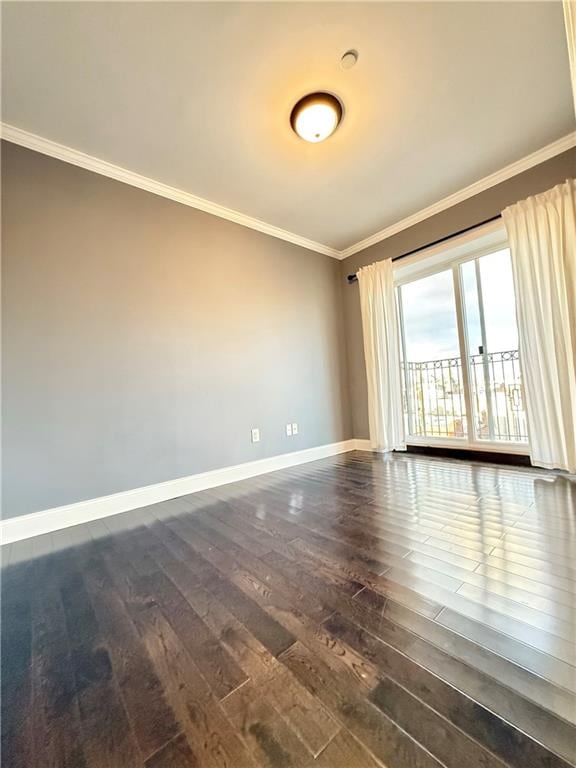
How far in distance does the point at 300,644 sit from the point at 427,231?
372 centimetres

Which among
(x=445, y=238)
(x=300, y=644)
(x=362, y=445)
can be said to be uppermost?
(x=445, y=238)

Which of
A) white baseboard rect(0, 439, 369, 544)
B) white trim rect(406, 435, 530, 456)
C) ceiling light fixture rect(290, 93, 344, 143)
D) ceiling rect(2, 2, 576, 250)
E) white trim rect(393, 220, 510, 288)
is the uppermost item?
ceiling rect(2, 2, 576, 250)

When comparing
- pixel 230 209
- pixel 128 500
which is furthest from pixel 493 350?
pixel 128 500

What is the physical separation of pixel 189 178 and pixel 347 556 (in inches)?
120

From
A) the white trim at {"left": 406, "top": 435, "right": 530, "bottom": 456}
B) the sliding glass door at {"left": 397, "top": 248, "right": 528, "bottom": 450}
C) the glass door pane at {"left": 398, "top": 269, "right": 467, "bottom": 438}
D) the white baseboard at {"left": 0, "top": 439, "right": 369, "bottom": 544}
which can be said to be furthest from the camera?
the glass door pane at {"left": 398, "top": 269, "right": 467, "bottom": 438}

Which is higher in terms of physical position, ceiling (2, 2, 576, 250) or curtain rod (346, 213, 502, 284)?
ceiling (2, 2, 576, 250)

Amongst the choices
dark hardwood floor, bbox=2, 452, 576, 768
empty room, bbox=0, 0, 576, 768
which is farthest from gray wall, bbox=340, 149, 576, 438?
dark hardwood floor, bbox=2, 452, 576, 768

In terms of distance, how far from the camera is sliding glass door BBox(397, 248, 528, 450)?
3.00 m

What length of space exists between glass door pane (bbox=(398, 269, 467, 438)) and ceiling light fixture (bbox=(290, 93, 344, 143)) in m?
2.11

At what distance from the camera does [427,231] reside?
325cm

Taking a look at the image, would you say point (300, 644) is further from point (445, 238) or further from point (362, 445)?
point (445, 238)

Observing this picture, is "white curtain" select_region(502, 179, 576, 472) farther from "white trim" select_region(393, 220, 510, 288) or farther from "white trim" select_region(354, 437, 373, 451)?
"white trim" select_region(354, 437, 373, 451)

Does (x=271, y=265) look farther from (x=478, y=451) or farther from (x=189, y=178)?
(x=478, y=451)

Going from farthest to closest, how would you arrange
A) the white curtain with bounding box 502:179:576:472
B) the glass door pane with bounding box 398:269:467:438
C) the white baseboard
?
1. the glass door pane with bounding box 398:269:467:438
2. the white curtain with bounding box 502:179:576:472
3. the white baseboard
